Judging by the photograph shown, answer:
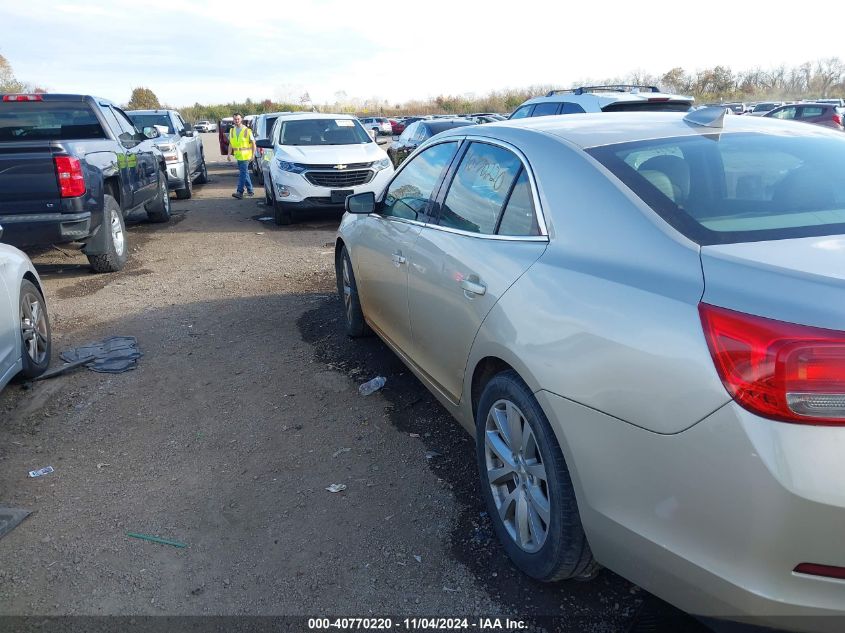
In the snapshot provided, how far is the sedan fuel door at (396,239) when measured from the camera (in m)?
3.98

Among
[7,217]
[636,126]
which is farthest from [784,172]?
[7,217]

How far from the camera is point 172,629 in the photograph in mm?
2602

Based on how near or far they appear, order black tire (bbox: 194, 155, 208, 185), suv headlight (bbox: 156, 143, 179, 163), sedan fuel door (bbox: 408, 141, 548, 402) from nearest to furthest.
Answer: sedan fuel door (bbox: 408, 141, 548, 402), suv headlight (bbox: 156, 143, 179, 163), black tire (bbox: 194, 155, 208, 185)

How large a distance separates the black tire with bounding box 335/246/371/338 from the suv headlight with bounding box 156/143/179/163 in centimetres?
970

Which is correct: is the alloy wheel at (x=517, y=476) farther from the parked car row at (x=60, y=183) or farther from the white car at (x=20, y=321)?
the parked car row at (x=60, y=183)

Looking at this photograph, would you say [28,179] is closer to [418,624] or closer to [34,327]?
[34,327]

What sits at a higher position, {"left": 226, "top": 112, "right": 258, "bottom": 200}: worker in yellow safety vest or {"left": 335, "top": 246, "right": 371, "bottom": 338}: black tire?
{"left": 226, "top": 112, "right": 258, "bottom": 200}: worker in yellow safety vest

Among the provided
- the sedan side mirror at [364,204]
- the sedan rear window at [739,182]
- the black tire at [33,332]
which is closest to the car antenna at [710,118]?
the sedan rear window at [739,182]

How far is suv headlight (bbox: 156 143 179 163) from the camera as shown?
14.0 metres

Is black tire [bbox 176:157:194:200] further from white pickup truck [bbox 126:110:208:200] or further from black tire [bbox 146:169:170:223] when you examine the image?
black tire [bbox 146:169:170:223]

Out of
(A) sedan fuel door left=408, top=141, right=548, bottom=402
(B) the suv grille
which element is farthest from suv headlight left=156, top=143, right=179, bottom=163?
(A) sedan fuel door left=408, top=141, right=548, bottom=402

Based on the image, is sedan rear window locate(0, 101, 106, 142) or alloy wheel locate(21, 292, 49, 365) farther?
sedan rear window locate(0, 101, 106, 142)

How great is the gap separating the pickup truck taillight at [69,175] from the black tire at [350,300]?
334 centimetres

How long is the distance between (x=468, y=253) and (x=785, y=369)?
166 cm
